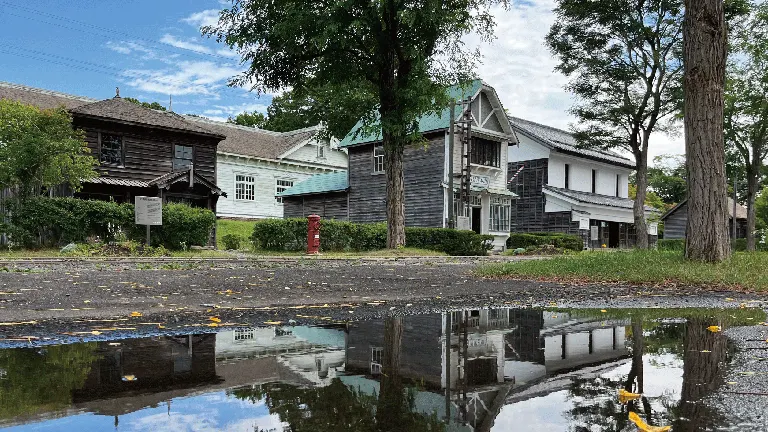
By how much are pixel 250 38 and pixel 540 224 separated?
79.9 feet

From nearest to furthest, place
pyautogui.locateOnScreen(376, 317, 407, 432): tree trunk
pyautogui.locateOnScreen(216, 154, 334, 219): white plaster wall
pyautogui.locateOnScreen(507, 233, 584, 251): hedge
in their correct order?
pyautogui.locateOnScreen(376, 317, 407, 432): tree trunk, pyautogui.locateOnScreen(507, 233, 584, 251): hedge, pyautogui.locateOnScreen(216, 154, 334, 219): white plaster wall

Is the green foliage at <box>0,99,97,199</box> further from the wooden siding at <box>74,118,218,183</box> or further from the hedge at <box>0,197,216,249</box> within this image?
the wooden siding at <box>74,118,218,183</box>

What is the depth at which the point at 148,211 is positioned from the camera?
1736 centimetres

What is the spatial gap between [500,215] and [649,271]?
80.3 ft

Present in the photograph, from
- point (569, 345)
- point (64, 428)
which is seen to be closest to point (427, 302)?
point (569, 345)

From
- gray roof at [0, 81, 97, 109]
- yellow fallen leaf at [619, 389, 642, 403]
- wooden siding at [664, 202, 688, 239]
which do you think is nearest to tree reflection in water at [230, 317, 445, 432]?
yellow fallen leaf at [619, 389, 642, 403]

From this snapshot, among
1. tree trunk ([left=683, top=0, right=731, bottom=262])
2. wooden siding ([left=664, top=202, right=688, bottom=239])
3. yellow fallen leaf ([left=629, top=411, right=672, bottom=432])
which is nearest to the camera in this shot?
yellow fallen leaf ([left=629, top=411, right=672, bottom=432])

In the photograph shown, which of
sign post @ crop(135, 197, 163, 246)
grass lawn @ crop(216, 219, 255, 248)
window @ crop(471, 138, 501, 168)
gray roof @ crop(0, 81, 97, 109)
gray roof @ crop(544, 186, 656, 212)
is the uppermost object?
gray roof @ crop(0, 81, 97, 109)

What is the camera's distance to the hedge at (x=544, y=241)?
31220mm

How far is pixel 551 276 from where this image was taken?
33.3ft

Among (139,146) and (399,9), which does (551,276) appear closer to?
(399,9)

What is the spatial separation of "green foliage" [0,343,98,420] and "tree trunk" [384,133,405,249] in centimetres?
1833

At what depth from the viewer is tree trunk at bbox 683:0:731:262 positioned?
10.6 meters

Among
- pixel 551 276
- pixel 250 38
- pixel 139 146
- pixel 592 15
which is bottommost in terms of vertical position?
pixel 551 276
